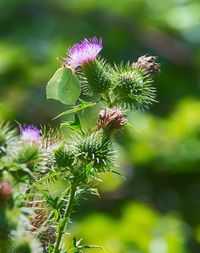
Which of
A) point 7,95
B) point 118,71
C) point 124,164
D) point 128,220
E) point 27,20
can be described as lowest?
point 118,71

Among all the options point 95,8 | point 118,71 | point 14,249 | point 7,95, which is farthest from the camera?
point 95,8

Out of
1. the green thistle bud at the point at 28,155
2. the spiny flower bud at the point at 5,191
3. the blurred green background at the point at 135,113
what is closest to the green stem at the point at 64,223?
the green thistle bud at the point at 28,155

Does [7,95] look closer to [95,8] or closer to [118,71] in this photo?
[95,8]

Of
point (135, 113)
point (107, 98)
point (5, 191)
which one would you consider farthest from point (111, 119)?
point (135, 113)

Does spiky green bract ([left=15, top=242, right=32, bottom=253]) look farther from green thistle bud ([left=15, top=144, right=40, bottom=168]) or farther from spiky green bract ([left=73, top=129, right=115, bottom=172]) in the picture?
spiky green bract ([left=73, top=129, right=115, bottom=172])

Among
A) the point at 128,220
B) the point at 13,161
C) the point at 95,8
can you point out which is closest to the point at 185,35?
the point at 95,8

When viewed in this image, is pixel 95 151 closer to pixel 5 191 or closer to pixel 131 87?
pixel 131 87

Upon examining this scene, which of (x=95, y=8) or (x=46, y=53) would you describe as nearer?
(x=46, y=53)

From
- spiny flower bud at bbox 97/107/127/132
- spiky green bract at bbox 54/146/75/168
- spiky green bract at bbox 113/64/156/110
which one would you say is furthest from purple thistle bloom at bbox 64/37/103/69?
spiky green bract at bbox 54/146/75/168
